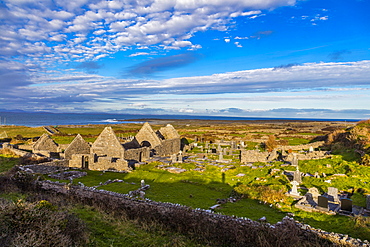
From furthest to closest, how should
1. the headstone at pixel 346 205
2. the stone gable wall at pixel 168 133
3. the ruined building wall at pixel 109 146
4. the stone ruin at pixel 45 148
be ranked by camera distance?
the stone gable wall at pixel 168 133 < the stone ruin at pixel 45 148 < the ruined building wall at pixel 109 146 < the headstone at pixel 346 205

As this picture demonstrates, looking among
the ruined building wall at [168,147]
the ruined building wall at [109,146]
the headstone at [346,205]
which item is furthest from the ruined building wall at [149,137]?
the headstone at [346,205]

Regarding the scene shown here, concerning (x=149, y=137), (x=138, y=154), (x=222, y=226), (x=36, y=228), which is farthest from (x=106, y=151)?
(x=222, y=226)

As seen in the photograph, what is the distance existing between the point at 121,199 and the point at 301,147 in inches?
1360

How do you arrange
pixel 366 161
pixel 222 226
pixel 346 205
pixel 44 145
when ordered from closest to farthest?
pixel 222 226
pixel 346 205
pixel 366 161
pixel 44 145

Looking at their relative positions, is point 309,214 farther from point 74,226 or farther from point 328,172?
point 74,226

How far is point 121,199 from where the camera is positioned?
1328cm

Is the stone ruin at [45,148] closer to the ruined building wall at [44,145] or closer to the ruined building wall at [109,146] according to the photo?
the ruined building wall at [44,145]

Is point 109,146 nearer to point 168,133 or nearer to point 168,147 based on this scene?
point 168,147

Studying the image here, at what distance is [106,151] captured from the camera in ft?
88.5

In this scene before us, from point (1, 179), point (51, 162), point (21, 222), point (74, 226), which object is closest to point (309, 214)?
point (74, 226)

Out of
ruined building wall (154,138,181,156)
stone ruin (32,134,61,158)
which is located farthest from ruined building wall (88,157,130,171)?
ruined building wall (154,138,181,156)

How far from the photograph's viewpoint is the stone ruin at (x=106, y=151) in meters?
24.4

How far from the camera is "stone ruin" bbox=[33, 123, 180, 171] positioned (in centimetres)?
2438

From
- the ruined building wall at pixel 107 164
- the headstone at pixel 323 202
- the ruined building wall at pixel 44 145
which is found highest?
the ruined building wall at pixel 44 145
